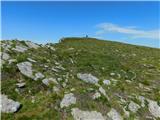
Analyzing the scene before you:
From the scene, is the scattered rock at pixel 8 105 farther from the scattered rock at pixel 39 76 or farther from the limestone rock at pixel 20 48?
the limestone rock at pixel 20 48

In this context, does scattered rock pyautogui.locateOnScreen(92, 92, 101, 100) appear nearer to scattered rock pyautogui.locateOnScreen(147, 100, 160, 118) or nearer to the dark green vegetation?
the dark green vegetation

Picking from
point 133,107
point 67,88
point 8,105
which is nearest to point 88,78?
point 67,88

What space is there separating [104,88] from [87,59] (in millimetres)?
8394

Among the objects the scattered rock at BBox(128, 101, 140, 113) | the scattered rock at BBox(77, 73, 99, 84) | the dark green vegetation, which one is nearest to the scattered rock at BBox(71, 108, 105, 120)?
the dark green vegetation

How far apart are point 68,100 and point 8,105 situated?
12.0ft

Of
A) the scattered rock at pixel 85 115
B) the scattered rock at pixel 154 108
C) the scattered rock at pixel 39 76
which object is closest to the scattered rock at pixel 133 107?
the scattered rock at pixel 154 108

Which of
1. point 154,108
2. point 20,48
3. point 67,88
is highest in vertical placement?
point 20,48

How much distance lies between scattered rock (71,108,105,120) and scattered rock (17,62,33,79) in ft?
15.2

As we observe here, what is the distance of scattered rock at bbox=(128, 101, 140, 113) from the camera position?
725 inches

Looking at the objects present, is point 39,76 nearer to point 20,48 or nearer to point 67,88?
point 67,88

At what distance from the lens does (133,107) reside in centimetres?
1873

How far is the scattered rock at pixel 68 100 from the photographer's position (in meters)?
16.7

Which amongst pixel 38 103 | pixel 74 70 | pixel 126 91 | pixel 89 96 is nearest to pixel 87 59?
pixel 74 70

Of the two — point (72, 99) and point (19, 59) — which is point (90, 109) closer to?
point (72, 99)
